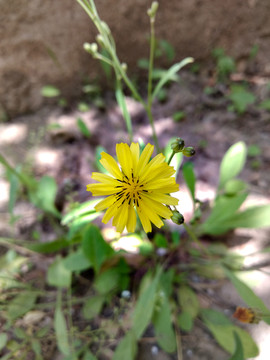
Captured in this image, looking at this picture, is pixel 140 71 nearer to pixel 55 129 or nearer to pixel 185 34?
pixel 185 34

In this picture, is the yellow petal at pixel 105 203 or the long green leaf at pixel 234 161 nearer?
the yellow petal at pixel 105 203

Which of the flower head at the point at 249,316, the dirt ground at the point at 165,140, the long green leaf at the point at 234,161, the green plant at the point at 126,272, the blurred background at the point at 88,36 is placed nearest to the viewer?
the flower head at the point at 249,316

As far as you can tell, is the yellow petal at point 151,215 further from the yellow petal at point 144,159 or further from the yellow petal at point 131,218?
the yellow petal at point 144,159

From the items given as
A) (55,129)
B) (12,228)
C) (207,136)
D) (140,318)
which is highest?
(55,129)

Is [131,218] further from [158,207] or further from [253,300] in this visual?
[253,300]

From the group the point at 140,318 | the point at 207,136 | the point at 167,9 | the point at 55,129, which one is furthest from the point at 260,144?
the point at 55,129

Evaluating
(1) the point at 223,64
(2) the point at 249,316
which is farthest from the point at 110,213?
Result: (1) the point at 223,64

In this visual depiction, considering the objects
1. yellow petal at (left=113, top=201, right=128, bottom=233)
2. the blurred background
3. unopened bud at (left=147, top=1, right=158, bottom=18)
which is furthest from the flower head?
the blurred background

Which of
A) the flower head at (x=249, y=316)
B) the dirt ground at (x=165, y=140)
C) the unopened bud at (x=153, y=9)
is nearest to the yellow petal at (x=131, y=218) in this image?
the flower head at (x=249, y=316)
